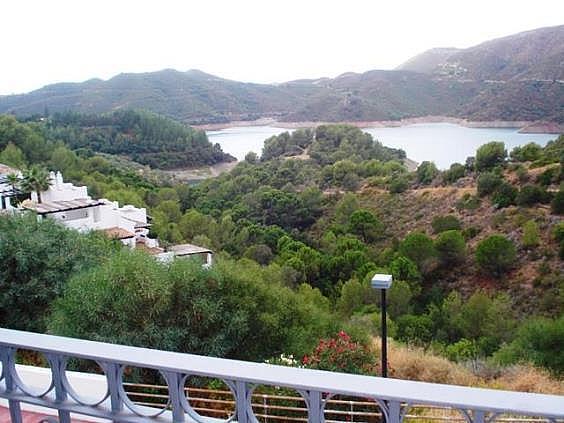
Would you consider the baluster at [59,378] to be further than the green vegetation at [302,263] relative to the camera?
No

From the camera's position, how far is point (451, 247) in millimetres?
15727

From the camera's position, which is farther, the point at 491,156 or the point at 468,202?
the point at 491,156

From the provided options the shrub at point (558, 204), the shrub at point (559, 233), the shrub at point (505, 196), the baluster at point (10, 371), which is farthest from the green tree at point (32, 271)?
the shrub at point (505, 196)

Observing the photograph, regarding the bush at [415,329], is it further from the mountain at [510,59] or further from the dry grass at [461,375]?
the mountain at [510,59]

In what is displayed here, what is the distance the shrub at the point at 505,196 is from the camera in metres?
18.6

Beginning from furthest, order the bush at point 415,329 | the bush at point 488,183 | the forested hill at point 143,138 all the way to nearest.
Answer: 1. the forested hill at point 143,138
2. the bush at point 488,183
3. the bush at point 415,329

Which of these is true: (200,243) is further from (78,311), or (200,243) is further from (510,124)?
(510,124)

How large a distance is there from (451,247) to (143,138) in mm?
32811

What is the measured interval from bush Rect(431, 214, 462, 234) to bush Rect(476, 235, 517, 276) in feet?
11.1

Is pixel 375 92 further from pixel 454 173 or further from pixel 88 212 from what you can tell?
pixel 88 212

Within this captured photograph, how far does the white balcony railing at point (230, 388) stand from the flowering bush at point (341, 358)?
11.3 ft

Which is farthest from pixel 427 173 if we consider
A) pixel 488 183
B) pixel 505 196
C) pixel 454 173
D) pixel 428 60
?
pixel 428 60

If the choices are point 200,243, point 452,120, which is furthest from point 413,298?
point 452,120

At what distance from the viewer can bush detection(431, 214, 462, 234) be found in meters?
18.4
